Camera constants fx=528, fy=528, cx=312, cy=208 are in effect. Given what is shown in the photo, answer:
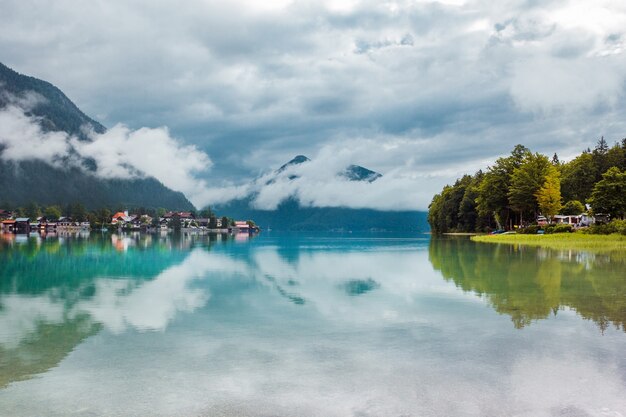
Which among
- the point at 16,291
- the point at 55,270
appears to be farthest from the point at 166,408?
the point at 55,270

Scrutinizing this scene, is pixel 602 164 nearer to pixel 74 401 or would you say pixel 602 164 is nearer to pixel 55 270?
pixel 55 270

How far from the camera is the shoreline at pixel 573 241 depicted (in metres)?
68.8

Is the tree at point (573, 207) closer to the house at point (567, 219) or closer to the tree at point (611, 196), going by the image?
the house at point (567, 219)

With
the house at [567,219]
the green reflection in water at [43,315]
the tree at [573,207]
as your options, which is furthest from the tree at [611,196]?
the green reflection in water at [43,315]

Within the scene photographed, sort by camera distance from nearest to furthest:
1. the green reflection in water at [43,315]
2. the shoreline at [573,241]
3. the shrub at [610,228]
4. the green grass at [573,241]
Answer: the green reflection in water at [43,315], the shoreline at [573,241], the green grass at [573,241], the shrub at [610,228]

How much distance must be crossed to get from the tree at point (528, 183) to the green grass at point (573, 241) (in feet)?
51.7

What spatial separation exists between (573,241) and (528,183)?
3473 centimetres

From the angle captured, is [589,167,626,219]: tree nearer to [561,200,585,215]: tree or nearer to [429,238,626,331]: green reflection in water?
[561,200,585,215]: tree

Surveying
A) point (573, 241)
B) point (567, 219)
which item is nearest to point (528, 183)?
point (567, 219)

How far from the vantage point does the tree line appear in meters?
89.8

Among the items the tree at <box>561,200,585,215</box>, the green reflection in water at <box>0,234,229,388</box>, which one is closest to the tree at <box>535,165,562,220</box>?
the tree at <box>561,200,585,215</box>

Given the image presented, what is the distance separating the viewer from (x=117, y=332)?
17.5 meters

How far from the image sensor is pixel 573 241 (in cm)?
7769

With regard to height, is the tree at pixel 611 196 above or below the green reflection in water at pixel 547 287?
above
